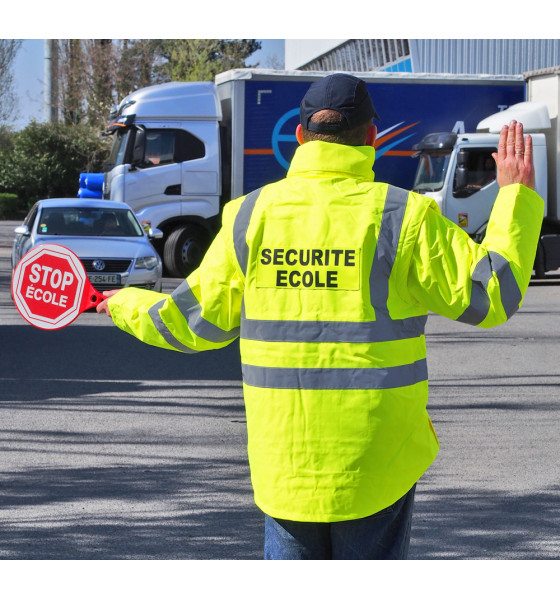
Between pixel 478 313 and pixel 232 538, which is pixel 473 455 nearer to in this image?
pixel 232 538

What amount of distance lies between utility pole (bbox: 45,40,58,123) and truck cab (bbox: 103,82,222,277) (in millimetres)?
25499

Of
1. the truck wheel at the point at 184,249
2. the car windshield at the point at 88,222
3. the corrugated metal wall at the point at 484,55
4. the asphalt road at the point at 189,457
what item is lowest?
the asphalt road at the point at 189,457

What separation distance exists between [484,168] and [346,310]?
17.2 metres

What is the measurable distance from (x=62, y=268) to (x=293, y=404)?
94cm

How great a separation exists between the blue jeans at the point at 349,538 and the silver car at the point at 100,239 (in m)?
11.2

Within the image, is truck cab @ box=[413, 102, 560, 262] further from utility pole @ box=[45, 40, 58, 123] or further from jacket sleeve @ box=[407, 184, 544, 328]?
utility pole @ box=[45, 40, 58, 123]

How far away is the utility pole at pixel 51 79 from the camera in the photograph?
44.3 meters

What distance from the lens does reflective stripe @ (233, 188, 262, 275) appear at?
2672mm

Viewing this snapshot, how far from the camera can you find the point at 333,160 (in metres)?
2.67

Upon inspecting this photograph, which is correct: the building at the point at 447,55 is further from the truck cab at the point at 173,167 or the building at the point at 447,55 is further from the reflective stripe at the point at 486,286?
the reflective stripe at the point at 486,286

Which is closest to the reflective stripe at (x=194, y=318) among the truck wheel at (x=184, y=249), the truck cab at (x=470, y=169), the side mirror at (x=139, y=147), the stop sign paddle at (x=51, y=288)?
the stop sign paddle at (x=51, y=288)

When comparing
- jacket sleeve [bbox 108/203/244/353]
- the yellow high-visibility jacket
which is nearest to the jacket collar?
the yellow high-visibility jacket

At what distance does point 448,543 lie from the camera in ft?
16.3

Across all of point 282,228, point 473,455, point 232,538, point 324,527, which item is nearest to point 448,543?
point 232,538
